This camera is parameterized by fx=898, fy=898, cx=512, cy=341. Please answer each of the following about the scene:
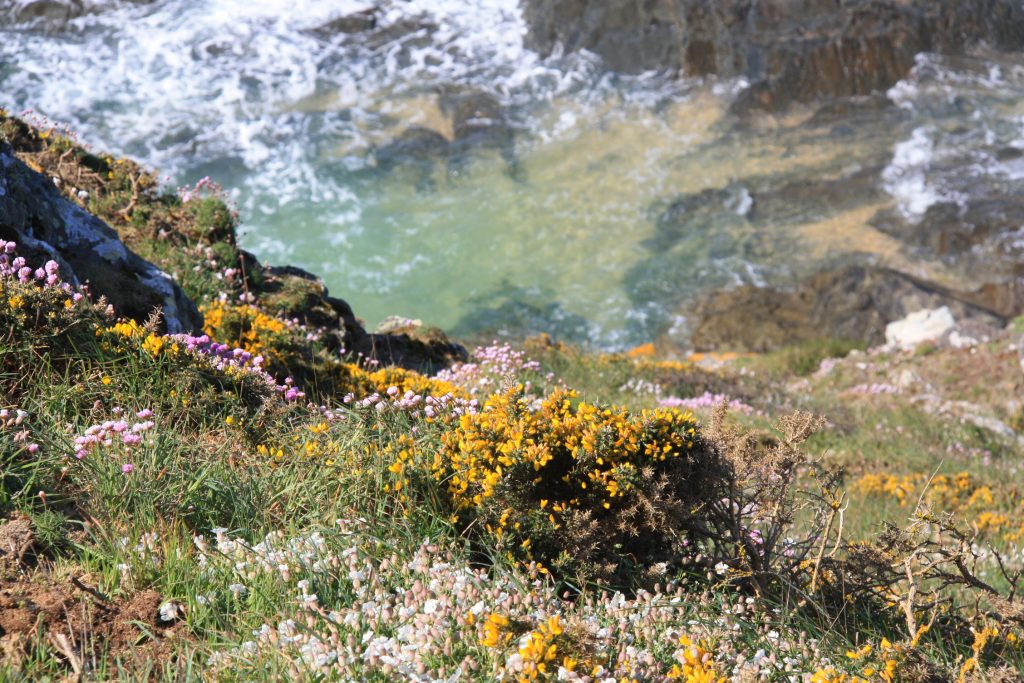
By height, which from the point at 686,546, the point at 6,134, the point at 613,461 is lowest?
→ the point at 686,546

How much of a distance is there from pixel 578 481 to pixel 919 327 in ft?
45.7

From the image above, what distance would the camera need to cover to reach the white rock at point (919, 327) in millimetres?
16062

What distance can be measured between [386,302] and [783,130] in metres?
12.4

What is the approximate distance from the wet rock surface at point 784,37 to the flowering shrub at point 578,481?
73.9 ft

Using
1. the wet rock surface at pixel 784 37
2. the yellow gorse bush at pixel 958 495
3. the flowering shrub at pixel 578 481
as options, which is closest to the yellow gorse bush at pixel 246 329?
the flowering shrub at pixel 578 481

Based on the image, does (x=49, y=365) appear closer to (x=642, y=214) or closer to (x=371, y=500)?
(x=371, y=500)

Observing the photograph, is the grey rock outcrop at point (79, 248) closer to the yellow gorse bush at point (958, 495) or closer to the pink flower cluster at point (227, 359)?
the pink flower cluster at point (227, 359)

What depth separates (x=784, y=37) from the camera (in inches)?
1025

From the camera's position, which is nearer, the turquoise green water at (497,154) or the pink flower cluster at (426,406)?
the pink flower cluster at (426,406)

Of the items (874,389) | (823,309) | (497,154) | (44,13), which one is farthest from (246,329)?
(44,13)

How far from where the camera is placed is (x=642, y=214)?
21844mm

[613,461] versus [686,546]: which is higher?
[613,461]

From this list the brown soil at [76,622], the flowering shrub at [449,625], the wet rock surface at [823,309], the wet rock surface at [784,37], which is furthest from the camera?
the wet rock surface at [784,37]

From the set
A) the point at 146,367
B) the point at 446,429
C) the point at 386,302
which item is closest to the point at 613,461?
the point at 446,429
